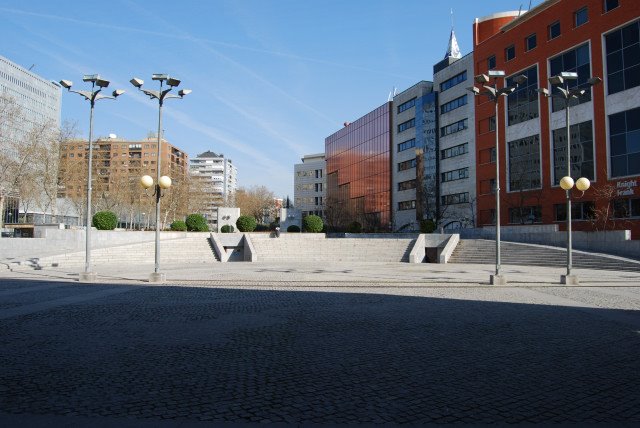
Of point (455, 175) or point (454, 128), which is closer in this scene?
point (455, 175)

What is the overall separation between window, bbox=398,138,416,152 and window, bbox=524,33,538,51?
21.5m

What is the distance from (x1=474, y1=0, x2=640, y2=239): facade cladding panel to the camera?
112 ft

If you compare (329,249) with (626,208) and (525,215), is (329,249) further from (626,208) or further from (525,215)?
(626,208)

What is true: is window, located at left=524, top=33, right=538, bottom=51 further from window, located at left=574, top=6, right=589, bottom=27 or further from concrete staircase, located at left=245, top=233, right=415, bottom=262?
Result: concrete staircase, located at left=245, top=233, right=415, bottom=262

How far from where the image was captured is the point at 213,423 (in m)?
4.02

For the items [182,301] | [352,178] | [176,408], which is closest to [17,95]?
[352,178]

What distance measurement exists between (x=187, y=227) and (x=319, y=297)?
93.2 feet

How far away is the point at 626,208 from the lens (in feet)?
111

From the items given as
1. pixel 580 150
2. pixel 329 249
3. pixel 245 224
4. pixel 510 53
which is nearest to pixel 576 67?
pixel 580 150

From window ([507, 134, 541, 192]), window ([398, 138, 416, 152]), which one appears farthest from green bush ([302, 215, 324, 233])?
window ([398, 138, 416, 152])

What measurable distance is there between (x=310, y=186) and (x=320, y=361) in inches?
3827

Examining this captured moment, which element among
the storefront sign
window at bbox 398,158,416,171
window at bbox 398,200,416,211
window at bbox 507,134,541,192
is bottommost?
the storefront sign

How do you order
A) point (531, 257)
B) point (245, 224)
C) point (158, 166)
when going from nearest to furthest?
point (158, 166) < point (531, 257) < point (245, 224)

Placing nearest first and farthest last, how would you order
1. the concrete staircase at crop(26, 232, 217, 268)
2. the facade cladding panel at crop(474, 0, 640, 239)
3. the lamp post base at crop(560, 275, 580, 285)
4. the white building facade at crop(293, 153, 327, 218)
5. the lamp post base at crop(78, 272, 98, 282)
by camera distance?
the lamp post base at crop(560, 275, 580, 285)
the lamp post base at crop(78, 272, 98, 282)
the concrete staircase at crop(26, 232, 217, 268)
the facade cladding panel at crop(474, 0, 640, 239)
the white building facade at crop(293, 153, 327, 218)
